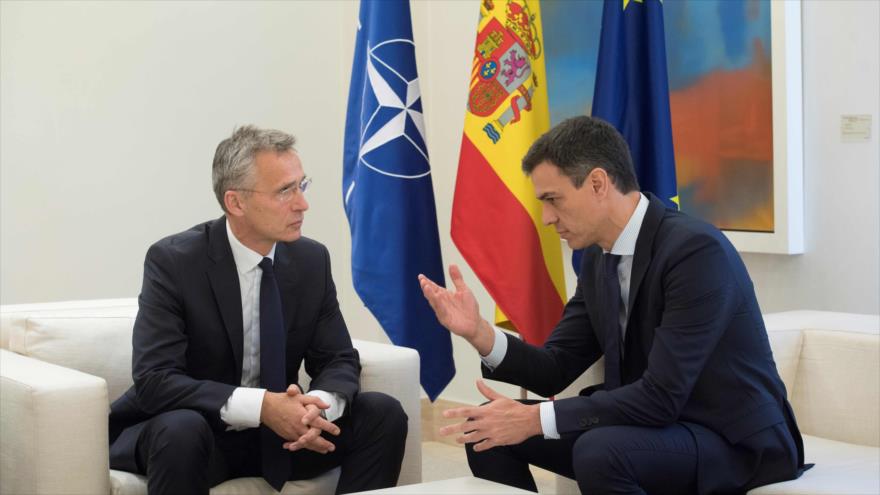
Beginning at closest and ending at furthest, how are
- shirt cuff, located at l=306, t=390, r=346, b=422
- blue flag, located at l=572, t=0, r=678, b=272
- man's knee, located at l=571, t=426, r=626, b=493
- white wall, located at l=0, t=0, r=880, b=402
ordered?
man's knee, located at l=571, t=426, r=626, b=493 < shirt cuff, located at l=306, t=390, r=346, b=422 < blue flag, located at l=572, t=0, r=678, b=272 < white wall, located at l=0, t=0, r=880, b=402

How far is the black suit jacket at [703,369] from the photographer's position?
8.39 ft

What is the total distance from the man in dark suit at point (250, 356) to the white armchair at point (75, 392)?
79mm

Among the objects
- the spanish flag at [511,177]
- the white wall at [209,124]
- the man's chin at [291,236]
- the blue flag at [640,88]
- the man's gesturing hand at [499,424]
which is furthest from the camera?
the white wall at [209,124]

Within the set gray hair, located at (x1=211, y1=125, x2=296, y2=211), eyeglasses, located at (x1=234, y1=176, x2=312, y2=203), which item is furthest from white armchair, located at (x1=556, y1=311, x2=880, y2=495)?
gray hair, located at (x1=211, y1=125, x2=296, y2=211)

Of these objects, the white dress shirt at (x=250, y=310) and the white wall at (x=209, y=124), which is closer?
the white dress shirt at (x=250, y=310)

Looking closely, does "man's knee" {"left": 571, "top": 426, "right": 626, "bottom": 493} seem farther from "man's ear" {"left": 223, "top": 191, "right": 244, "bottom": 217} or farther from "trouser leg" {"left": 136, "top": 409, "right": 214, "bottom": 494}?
"man's ear" {"left": 223, "top": 191, "right": 244, "bottom": 217}

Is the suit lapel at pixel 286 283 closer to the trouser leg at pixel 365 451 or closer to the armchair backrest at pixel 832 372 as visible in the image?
the trouser leg at pixel 365 451

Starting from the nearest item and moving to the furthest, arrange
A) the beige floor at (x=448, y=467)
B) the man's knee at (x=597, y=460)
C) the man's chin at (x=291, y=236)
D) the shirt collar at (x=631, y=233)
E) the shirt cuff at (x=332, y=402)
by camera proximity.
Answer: the man's knee at (x=597, y=460) → the shirt collar at (x=631, y=233) → the shirt cuff at (x=332, y=402) → the man's chin at (x=291, y=236) → the beige floor at (x=448, y=467)

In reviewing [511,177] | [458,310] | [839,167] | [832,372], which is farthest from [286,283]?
[839,167]

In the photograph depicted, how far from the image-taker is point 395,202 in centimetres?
383

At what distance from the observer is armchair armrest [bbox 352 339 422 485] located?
3.12m

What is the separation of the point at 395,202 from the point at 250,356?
103 centimetres

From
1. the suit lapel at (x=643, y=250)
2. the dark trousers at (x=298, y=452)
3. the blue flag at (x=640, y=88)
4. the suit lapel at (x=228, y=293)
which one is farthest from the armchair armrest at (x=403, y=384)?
the blue flag at (x=640, y=88)

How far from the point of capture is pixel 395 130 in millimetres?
3844
